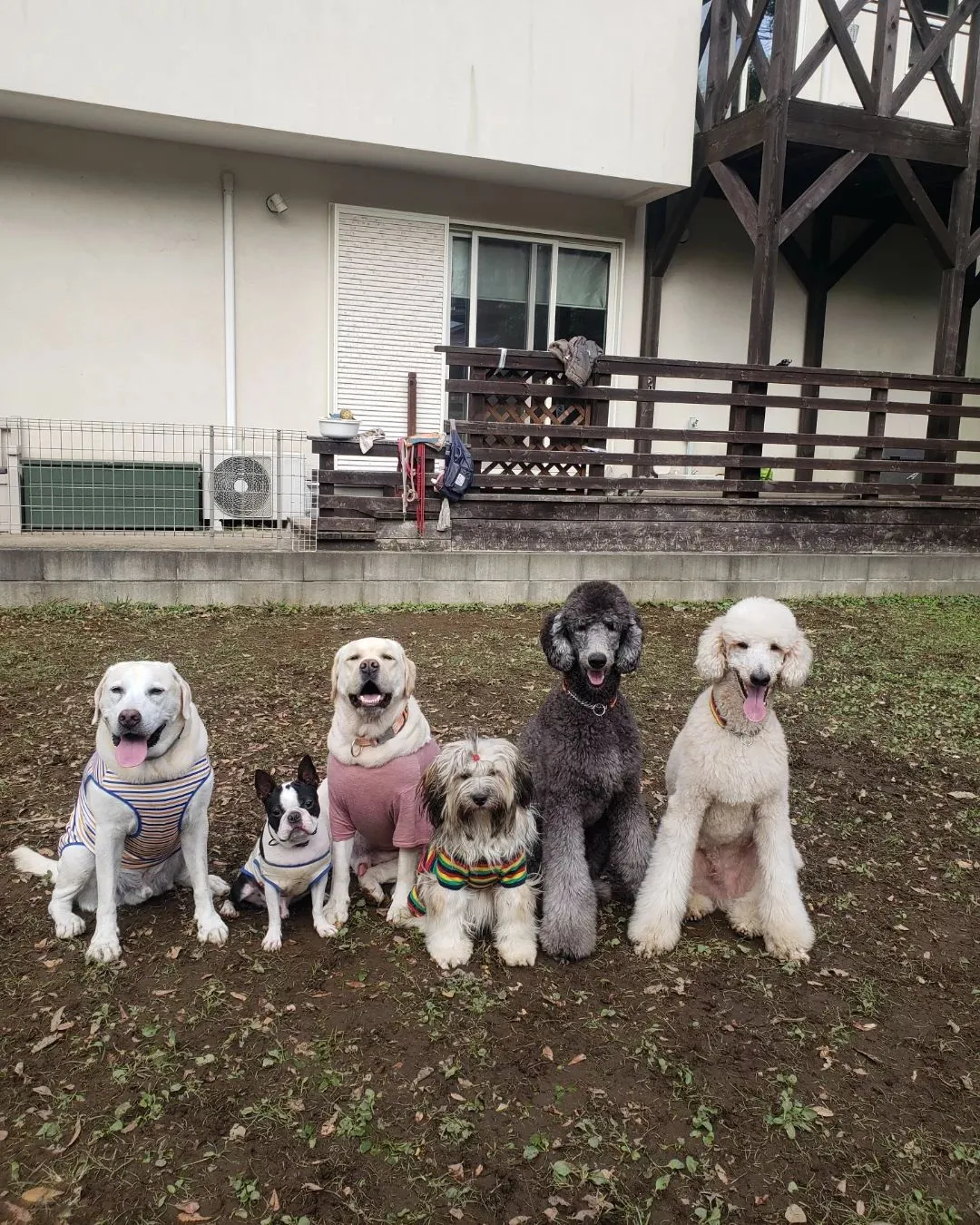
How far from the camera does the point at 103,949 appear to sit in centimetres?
299

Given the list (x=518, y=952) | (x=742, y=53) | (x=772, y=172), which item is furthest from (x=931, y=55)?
(x=518, y=952)

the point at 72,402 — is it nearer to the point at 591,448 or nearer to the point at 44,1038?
the point at 591,448

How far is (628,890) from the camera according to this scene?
11.2 ft

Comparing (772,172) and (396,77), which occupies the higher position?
(396,77)

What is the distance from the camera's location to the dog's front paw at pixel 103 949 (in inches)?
117

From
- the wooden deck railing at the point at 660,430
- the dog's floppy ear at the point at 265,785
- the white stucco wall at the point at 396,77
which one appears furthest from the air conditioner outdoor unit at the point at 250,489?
the dog's floppy ear at the point at 265,785

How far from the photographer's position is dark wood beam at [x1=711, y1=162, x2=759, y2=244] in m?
9.43

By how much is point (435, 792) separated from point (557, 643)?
2.18 ft

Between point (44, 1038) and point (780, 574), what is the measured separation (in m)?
7.61

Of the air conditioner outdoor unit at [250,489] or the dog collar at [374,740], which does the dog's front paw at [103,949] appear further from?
the air conditioner outdoor unit at [250,489]

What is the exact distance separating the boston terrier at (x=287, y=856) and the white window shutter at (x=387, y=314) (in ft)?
24.4

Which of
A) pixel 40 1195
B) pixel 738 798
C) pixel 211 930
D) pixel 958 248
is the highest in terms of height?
pixel 958 248

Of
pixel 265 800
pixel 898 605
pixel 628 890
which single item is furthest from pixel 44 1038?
pixel 898 605

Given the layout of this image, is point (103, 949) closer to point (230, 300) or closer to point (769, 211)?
point (230, 300)
